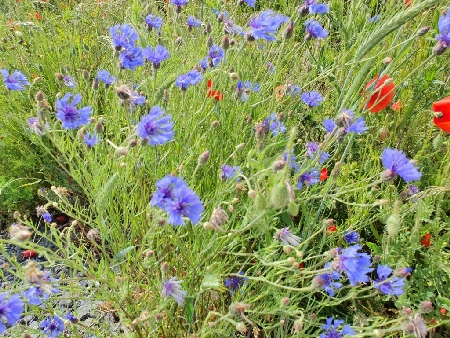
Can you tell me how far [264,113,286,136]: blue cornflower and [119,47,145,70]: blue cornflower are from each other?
0.45 meters

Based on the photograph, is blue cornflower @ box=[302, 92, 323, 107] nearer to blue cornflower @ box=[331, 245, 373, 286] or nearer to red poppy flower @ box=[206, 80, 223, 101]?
red poppy flower @ box=[206, 80, 223, 101]

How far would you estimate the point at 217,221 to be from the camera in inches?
37.7

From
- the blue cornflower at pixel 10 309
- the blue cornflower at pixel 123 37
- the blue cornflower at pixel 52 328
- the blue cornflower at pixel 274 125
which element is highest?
the blue cornflower at pixel 123 37

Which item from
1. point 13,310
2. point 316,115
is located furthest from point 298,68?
point 13,310

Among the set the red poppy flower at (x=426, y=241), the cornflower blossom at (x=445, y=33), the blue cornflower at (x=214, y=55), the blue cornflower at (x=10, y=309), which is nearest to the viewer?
the blue cornflower at (x=10, y=309)

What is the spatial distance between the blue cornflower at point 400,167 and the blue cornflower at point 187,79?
0.65 meters

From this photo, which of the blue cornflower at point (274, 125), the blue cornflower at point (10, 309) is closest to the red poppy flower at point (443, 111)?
the blue cornflower at point (274, 125)

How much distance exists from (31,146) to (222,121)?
106 cm

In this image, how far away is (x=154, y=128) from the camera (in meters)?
1.07

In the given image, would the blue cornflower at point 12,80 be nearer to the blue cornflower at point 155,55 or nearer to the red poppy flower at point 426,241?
the blue cornflower at point 155,55

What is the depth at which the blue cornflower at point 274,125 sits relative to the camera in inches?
58.8

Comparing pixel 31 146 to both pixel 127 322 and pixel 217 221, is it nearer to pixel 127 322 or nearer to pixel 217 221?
pixel 127 322

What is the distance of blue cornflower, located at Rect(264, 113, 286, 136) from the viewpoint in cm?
149

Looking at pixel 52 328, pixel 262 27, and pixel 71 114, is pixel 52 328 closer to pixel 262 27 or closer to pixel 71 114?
pixel 71 114
